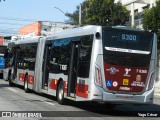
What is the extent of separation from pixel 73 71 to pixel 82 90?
4.87ft

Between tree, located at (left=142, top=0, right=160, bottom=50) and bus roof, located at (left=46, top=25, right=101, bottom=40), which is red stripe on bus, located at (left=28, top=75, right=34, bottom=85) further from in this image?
tree, located at (left=142, top=0, right=160, bottom=50)

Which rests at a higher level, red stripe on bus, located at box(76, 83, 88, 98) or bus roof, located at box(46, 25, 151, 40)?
bus roof, located at box(46, 25, 151, 40)

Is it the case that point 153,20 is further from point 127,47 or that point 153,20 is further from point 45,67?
point 127,47

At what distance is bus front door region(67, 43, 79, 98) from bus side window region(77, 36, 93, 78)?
0.59 m

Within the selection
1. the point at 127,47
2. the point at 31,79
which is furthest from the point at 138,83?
the point at 31,79

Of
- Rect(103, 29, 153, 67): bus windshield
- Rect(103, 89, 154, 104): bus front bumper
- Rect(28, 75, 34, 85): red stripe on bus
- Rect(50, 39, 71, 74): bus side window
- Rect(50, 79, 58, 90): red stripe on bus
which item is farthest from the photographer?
Rect(28, 75, 34, 85): red stripe on bus

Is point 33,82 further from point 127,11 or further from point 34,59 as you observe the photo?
point 127,11

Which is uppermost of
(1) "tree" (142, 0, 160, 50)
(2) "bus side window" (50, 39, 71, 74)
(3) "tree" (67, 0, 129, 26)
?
(3) "tree" (67, 0, 129, 26)

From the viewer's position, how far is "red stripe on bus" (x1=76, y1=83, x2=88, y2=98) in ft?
47.8

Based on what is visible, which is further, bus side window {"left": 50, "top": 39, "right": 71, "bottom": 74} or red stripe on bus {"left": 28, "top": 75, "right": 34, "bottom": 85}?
red stripe on bus {"left": 28, "top": 75, "right": 34, "bottom": 85}

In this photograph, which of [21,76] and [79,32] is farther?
[21,76]

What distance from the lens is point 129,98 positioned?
47.7ft

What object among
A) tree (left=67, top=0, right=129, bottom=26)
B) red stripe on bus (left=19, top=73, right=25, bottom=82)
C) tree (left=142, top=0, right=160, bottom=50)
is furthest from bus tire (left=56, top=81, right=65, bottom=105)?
tree (left=67, top=0, right=129, bottom=26)

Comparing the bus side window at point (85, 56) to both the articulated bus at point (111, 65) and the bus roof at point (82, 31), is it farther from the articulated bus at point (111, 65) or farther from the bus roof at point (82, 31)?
the bus roof at point (82, 31)
